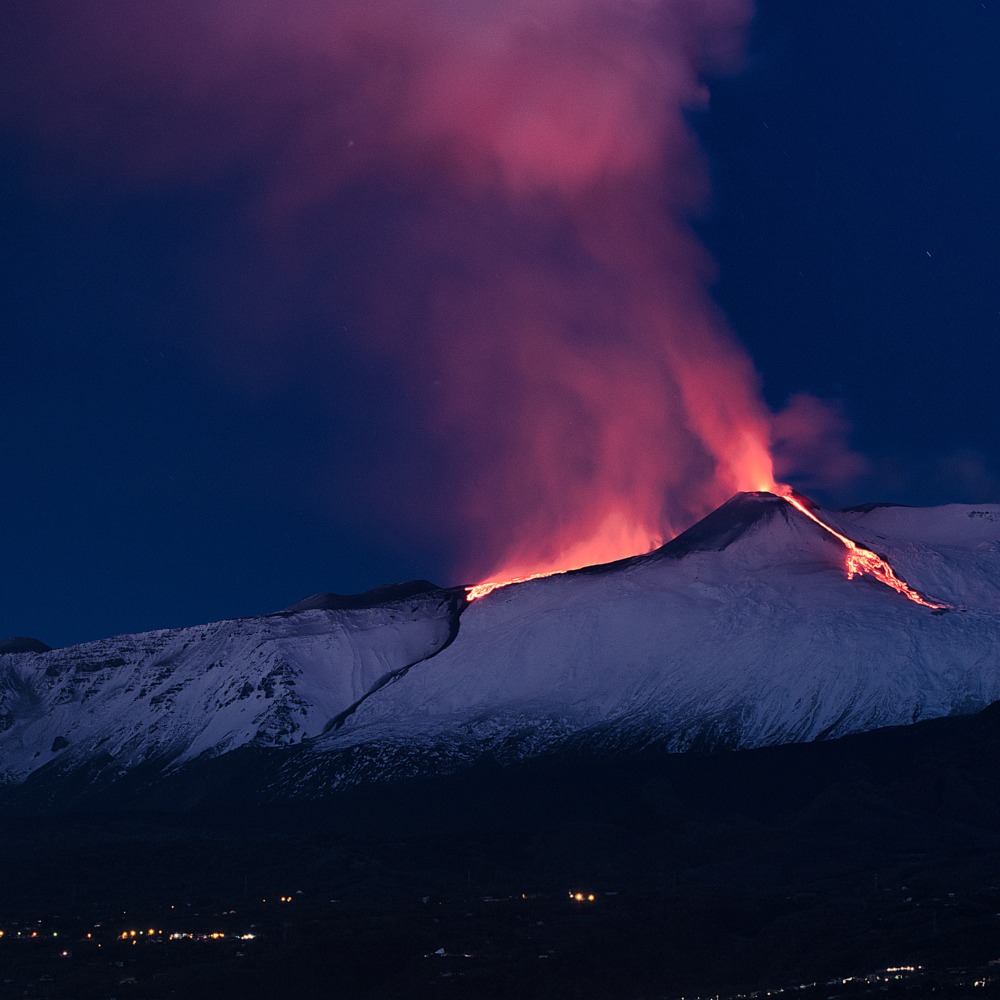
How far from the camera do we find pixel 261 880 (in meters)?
190

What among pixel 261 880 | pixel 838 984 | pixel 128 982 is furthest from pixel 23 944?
pixel 838 984

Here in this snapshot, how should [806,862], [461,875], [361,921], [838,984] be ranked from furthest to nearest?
[461,875] < [806,862] < [361,921] < [838,984]

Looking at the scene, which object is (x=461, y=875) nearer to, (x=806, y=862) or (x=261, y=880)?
(x=261, y=880)

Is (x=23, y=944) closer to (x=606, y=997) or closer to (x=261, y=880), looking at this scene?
(x=261, y=880)

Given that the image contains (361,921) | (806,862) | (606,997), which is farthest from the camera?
(806,862)

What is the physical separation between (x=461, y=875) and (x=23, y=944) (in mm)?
48639

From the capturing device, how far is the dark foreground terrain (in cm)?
13150

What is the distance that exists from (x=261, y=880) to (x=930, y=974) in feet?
280

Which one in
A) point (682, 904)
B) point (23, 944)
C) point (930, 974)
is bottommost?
point (930, 974)

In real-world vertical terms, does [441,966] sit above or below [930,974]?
above

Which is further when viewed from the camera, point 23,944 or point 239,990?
point 23,944

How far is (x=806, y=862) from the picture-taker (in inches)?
6919

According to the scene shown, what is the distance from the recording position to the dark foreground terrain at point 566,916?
131500 millimetres

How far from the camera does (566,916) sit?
15400 centimetres
